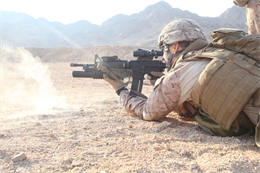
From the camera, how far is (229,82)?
88.4 inches

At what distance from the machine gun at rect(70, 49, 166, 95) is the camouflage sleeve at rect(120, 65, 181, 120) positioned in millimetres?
742

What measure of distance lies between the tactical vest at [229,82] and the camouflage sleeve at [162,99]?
0.27 m

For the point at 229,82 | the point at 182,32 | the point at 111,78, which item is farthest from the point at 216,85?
the point at 111,78

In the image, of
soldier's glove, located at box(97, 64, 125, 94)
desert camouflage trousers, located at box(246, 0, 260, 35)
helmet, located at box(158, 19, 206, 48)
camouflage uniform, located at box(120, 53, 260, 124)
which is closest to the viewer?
camouflage uniform, located at box(120, 53, 260, 124)

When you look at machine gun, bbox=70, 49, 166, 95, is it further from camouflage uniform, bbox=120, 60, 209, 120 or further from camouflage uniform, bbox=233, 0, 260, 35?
camouflage uniform, bbox=233, 0, 260, 35

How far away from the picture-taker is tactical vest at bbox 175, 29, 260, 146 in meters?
2.19

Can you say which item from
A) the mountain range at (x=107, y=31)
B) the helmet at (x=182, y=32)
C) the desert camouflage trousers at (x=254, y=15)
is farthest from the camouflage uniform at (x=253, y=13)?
the mountain range at (x=107, y=31)

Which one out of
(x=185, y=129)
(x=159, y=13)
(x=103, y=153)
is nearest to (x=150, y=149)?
(x=103, y=153)

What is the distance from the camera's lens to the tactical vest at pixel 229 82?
219 cm

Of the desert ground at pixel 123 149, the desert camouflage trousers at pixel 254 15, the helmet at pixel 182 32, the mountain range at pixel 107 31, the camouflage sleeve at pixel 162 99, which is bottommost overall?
the desert ground at pixel 123 149

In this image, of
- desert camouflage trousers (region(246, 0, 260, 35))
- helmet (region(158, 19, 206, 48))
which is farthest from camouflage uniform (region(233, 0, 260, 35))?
helmet (region(158, 19, 206, 48))

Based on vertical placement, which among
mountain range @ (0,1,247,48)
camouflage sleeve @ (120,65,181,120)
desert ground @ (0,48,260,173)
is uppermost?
mountain range @ (0,1,247,48)

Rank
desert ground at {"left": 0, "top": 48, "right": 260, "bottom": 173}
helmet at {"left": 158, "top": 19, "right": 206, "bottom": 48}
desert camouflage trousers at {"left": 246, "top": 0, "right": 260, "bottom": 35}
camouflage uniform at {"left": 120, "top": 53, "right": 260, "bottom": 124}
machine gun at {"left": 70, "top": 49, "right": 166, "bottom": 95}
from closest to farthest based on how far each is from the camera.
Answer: desert ground at {"left": 0, "top": 48, "right": 260, "bottom": 173} < camouflage uniform at {"left": 120, "top": 53, "right": 260, "bottom": 124} < helmet at {"left": 158, "top": 19, "right": 206, "bottom": 48} < machine gun at {"left": 70, "top": 49, "right": 166, "bottom": 95} < desert camouflage trousers at {"left": 246, "top": 0, "right": 260, "bottom": 35}

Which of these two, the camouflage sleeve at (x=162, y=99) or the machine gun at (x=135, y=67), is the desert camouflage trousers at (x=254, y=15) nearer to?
the machine gun at (x=135, y=67)
